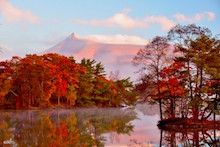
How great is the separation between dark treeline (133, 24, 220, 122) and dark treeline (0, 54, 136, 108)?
22553 millimetres

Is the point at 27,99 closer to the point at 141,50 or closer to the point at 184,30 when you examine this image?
the point at 141,50

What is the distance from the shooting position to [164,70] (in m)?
22.0

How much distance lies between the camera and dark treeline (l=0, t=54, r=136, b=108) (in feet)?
141

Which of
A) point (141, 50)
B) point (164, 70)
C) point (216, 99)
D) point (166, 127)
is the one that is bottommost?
point (166, 127)

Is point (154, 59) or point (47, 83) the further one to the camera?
point (47, 83)

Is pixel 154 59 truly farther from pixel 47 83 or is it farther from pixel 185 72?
pixel 47 83

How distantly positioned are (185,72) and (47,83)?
26159mm

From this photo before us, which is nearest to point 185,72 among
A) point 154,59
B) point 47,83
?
point 154,59

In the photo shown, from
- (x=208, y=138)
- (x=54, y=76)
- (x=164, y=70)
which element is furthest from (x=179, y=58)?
(x=54, y=76)

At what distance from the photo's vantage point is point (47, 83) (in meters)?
43.9

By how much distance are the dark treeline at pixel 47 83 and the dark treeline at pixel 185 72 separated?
22.6 m

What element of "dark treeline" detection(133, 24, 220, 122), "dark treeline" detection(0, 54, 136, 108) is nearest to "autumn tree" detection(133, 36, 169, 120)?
"dark treeline" detection(133, 24, 220, 122)

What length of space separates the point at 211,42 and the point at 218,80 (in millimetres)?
2520

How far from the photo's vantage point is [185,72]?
842 inches
